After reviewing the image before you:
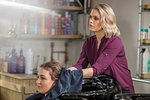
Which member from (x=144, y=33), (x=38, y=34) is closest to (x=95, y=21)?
(x=144, y=33)

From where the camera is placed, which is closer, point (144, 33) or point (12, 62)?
point (144, 33)

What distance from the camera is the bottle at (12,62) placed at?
154 inches

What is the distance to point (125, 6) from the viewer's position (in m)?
3.90

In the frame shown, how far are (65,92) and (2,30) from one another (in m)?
2.36

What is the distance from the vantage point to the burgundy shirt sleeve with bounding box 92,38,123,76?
2.25 metres

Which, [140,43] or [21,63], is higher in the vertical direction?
[140,43]

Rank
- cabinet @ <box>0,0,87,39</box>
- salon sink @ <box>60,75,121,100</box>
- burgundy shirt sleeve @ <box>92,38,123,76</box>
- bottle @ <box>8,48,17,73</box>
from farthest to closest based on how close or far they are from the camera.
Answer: cabinet @ <box>0,0,87,39</box> < bottle @ <box>8,48,17,73</box> < burgundy shirt sleeve @ <box>92,38,123,76</box> < salon sink @ <box>60,75,121,100</box>

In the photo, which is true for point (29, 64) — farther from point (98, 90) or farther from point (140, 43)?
point (98, 90)

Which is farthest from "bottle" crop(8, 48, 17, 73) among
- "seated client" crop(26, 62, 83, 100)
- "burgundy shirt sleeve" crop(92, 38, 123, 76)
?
"seated client" crop(26, 62, 83, 100)

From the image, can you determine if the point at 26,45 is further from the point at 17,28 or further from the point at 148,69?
the point at 148,69

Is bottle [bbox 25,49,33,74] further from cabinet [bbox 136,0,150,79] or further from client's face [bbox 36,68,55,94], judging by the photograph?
client's face [bbox 36,68,55,94]

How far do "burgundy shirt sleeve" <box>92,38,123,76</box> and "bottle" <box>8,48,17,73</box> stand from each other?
1.82 meters

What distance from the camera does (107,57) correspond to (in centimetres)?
229

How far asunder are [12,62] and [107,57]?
1896mm
